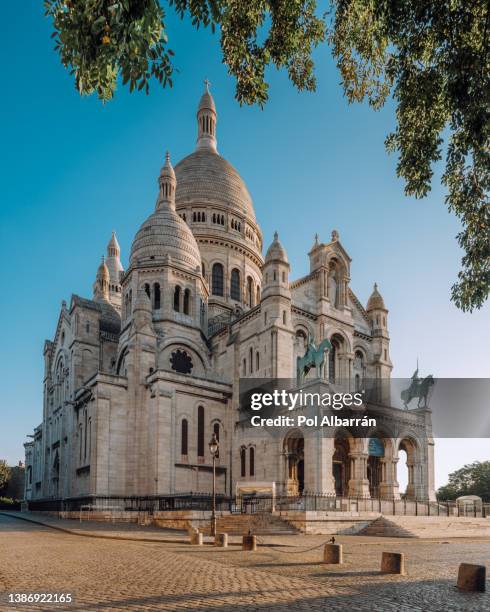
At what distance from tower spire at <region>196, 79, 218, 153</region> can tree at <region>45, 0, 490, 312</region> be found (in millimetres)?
59685

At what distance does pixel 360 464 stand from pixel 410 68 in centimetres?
2968

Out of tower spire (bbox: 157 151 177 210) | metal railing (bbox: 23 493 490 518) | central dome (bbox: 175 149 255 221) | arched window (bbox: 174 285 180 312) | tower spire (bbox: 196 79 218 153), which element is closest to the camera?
metal railing (bbox: 23 493 490 518)

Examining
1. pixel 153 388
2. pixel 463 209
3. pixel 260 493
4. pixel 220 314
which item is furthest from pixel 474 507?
pixel 463 209

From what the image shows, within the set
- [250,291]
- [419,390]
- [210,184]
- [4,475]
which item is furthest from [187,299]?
[4,475]

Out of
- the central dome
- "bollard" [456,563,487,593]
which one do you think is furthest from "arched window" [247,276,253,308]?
"bollard" [456,563,487,593]

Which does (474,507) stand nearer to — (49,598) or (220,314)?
(220,314)

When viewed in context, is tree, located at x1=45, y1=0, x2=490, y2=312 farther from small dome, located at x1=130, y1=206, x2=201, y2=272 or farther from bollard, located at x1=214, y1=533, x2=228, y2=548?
small dome, located at x1=130, y1=206, x2=201, y2=272

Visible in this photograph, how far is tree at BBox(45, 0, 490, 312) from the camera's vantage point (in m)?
10.0

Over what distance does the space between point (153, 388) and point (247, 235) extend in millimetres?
27792

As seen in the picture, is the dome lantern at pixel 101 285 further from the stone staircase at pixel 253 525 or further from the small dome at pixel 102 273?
the stone staircase at pixel 253 525

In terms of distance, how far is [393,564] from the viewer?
13.7m

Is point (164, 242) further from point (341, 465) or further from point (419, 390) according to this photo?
point (419, 390)

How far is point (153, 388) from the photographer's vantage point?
40.4 meters

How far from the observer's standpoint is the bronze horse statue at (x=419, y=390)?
43.1 metres
